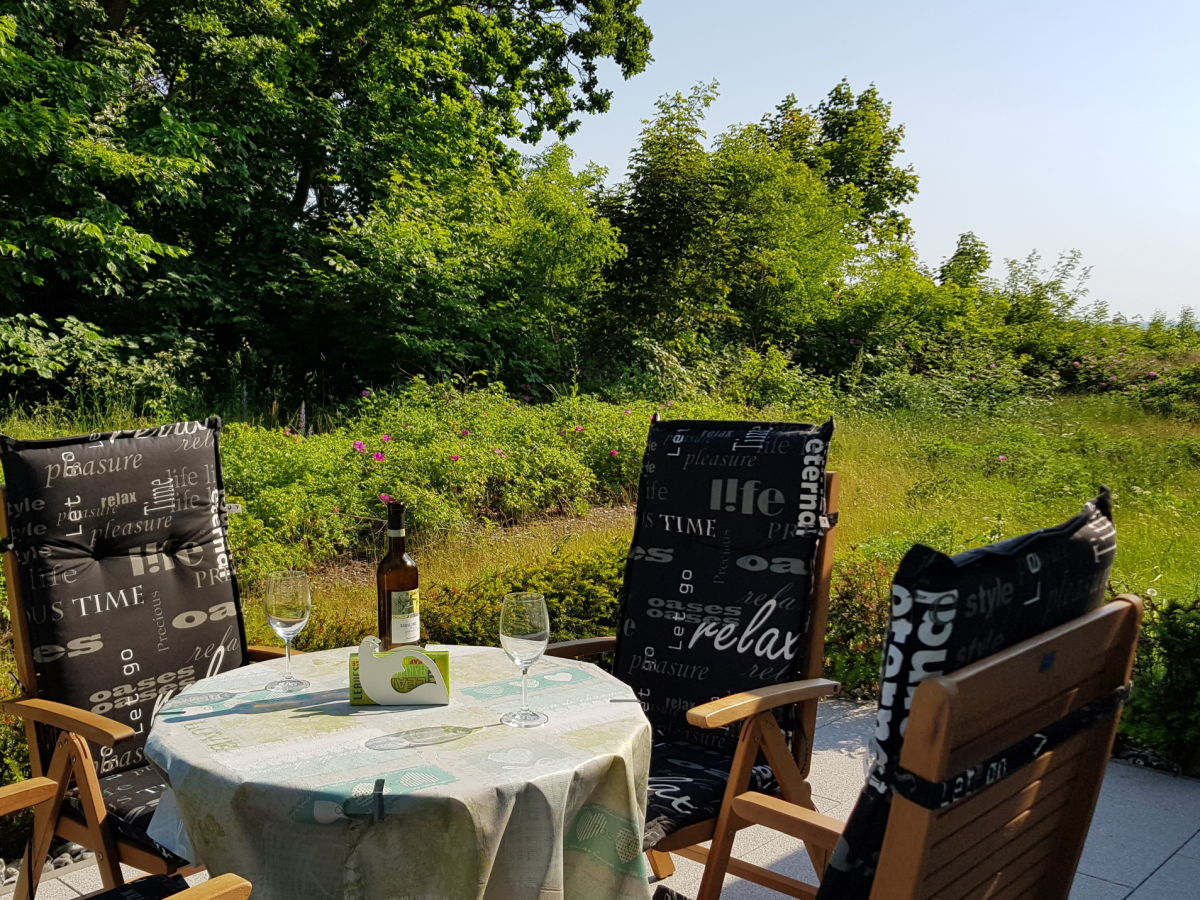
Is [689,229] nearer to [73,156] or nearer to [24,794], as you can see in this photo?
[73,156]

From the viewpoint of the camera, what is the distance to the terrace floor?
107 inches

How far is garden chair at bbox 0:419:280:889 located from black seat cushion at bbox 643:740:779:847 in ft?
3.67

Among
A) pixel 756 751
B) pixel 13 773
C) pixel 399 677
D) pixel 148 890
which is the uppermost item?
pixel 399 677

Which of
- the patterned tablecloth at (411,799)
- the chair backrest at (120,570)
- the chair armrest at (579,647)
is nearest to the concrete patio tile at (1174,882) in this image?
the chair armrest at (579,647)

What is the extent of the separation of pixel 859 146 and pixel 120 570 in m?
23.3

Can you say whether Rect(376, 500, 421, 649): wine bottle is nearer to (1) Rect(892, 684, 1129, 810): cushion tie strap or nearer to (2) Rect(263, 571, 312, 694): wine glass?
(2) Rect(263, 571, 312, 694): wine glass

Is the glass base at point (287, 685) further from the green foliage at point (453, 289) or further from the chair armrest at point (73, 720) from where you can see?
the green foliage at point (453, 289)

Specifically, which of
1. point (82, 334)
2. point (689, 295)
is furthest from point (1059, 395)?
point (82, 334)

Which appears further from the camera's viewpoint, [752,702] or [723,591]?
[723,591]

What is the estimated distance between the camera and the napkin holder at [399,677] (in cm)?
201

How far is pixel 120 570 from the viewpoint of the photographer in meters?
2.56

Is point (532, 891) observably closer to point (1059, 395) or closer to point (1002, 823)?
point (1002, 823)

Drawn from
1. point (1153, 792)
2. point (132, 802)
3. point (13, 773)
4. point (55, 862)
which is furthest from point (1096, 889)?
point (13, 773)

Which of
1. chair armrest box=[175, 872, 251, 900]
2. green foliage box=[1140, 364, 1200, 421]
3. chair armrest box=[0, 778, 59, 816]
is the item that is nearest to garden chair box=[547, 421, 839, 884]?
chair armrest box=[175, 872, 251, 900]
